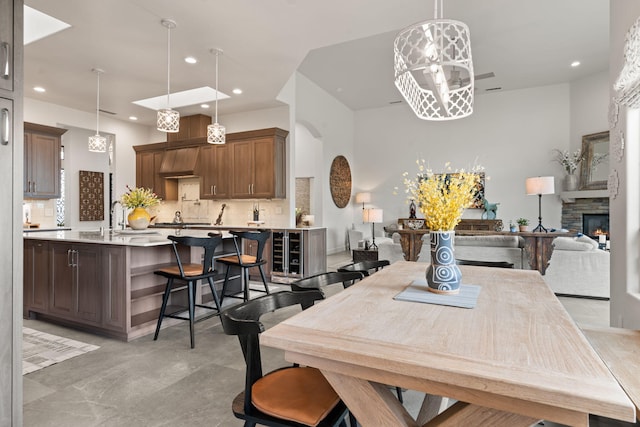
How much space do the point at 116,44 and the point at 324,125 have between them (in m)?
5.23

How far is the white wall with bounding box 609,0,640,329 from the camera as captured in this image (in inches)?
81.1

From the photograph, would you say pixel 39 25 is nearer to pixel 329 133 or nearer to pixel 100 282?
pixel 100 282

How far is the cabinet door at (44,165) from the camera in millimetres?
5406

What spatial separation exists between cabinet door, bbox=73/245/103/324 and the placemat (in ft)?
9.09

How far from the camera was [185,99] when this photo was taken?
605 cm

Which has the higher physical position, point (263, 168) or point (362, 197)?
point (263, 168)

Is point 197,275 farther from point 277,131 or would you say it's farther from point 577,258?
point 577,258

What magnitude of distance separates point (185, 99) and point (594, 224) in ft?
28.4

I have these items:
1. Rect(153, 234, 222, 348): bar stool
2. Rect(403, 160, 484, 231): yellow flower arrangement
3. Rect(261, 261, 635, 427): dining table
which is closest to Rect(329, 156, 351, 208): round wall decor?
Rect(153, 234, 222, 348): bar stool

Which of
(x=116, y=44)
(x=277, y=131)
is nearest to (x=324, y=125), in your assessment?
(x=277, y=131)

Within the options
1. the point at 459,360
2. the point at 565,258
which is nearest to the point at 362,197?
the point at 565,258

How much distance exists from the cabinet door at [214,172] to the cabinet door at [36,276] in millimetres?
3054

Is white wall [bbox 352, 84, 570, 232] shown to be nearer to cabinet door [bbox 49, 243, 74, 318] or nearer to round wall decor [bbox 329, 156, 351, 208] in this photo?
round wall decor [bbox 329, 156, 351, 208]

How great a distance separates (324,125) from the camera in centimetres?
851
